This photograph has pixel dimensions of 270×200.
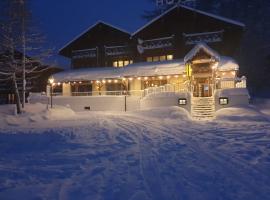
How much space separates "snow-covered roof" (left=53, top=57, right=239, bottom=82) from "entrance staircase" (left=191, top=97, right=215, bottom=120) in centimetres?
409

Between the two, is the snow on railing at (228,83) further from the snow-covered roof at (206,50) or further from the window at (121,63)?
the window at (121,63)

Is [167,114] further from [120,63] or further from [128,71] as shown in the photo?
[120,63]

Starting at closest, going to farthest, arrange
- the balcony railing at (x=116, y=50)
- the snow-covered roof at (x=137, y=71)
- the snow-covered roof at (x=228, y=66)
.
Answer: the snow-covered roof at (x=228, y=66) → the snow-covered roof at (x=137, y=71) → the balcony railing at (x=116, y=50)

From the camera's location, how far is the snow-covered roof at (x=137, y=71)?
23.7m

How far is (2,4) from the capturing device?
20.0 meters

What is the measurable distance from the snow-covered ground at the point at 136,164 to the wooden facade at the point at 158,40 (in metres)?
17.2

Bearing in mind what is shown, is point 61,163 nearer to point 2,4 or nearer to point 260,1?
point 2,4

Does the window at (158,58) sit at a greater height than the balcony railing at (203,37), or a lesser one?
lesser

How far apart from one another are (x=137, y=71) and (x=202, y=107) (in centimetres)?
833

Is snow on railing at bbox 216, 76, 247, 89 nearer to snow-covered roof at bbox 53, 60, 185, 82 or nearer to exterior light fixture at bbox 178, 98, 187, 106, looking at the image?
snow-covered roof at bbox 53, 60, 185, 82

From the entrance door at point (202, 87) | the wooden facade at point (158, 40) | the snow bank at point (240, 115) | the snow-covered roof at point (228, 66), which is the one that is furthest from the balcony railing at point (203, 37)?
the snow bank at point (240, 115)

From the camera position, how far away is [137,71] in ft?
84.8

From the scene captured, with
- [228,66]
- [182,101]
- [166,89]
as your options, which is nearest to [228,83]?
[228,66]

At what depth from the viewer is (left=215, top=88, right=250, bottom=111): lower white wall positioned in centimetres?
1944
